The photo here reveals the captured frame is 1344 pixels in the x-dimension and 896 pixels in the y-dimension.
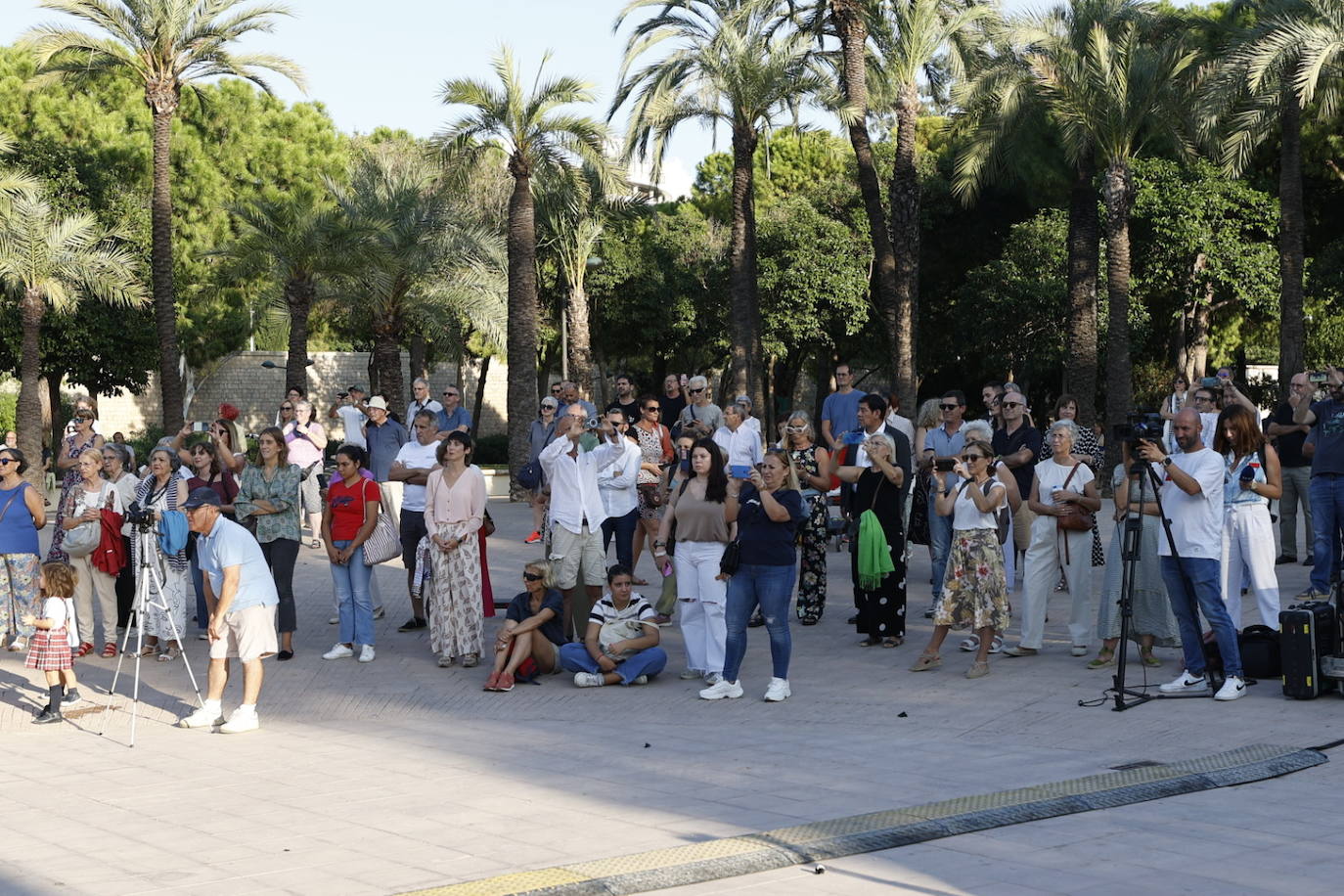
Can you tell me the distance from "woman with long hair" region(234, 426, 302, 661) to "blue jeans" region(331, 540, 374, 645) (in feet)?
1.45

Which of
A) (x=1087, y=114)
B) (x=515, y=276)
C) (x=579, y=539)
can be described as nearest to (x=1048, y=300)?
(x=1087, y=114)

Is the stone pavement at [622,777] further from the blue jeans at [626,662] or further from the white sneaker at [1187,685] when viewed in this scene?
the white sneaker at [1187,685]

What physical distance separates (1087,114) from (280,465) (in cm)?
1900

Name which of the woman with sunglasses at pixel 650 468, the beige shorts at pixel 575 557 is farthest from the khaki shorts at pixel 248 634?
the woman with sunglasses at pixel 650 468

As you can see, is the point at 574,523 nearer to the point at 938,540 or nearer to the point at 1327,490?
the point at 938,540

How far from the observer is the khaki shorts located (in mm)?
9406

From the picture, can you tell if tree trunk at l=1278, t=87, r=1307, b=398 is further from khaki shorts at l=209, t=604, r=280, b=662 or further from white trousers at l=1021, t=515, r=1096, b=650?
khaki shorts at l=209, t=604, r=280, b=662

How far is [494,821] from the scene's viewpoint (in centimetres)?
695

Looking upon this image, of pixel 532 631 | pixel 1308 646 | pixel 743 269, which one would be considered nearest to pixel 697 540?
pixel 532 631

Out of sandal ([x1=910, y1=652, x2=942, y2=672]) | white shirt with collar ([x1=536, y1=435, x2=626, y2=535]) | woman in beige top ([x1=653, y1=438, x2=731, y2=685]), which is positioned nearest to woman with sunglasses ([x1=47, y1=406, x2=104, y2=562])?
white shirt with collar ([x1=536, y1=435, x2=626, y2=535])

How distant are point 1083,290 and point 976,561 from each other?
20.8 m

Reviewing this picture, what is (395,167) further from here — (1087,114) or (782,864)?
(782,864)

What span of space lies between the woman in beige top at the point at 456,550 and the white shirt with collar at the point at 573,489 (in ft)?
1.95

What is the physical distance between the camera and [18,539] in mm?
11266
